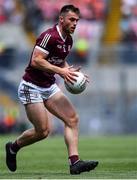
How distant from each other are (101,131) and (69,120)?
642 inches

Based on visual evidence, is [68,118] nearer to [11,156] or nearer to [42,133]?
[42,133]

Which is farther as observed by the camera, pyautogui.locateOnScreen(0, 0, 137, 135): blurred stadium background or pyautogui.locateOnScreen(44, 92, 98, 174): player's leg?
pyautogui.locateOnScreen(0, 0, 137, 135): blurred stadium background

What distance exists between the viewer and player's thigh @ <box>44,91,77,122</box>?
12516 mm

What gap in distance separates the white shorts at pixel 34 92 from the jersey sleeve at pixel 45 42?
595 mm

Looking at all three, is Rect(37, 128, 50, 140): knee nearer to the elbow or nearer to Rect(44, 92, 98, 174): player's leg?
Rect(44, 92, 98, 174): player's leg

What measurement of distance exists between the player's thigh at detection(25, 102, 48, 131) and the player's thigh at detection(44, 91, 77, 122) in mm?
123

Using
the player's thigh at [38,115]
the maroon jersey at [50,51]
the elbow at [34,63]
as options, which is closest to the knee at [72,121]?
the player's thigh at [38,115]

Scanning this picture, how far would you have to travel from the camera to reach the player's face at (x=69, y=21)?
12.4 m

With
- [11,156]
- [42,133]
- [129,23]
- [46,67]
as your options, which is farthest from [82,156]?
[129,23]

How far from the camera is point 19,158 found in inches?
648

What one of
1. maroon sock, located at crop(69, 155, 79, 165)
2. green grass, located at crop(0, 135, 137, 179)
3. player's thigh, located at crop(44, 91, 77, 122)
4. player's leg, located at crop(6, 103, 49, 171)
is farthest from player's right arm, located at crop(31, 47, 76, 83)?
green grass, located at crop(0, 135, 137, 179)

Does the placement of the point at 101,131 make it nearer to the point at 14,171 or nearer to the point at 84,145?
the point at 84,145

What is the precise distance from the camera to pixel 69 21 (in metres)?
12.4

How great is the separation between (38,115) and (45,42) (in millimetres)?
1023
